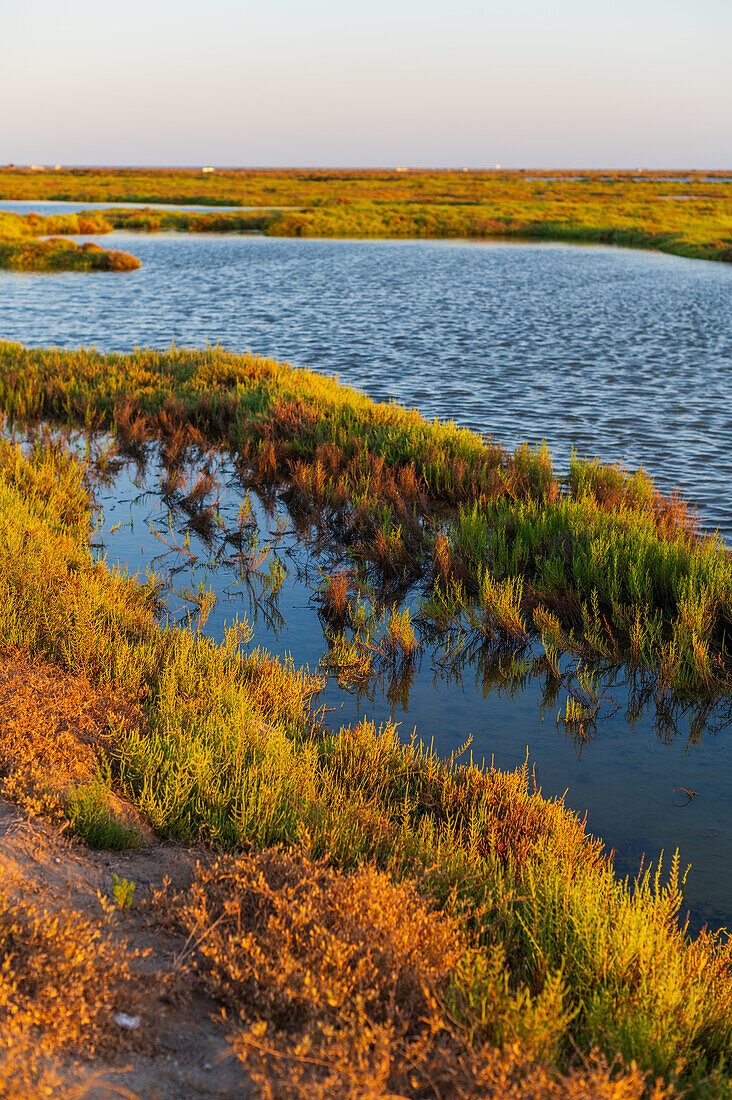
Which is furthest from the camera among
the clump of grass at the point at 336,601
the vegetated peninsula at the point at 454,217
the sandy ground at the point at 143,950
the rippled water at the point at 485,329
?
the vegetated peninsula at the point at 454,217

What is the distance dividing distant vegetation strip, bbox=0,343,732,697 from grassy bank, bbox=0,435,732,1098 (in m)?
2.28

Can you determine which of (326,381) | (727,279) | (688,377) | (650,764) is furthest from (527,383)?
(727,279)

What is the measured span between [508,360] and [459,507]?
38.2 ft

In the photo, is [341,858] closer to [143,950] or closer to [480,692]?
[143,950]

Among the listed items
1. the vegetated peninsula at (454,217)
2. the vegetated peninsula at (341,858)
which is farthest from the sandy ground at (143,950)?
the vegetated peninsula at (454,217)

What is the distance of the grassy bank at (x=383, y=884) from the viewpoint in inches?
100.0

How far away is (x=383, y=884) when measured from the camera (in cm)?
307

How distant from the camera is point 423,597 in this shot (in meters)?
8.05

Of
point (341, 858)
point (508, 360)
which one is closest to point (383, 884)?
point (341, 858)

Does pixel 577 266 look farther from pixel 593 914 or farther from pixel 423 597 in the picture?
pixel 593 914

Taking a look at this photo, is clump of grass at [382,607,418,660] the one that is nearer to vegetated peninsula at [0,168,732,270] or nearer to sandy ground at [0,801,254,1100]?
sandy ground at [0,801,254,1100]

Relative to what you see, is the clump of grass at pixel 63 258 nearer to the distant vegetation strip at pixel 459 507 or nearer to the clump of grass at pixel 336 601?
the distant vegetation strip at pixel 459 507

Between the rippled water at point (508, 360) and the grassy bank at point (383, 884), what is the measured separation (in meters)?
0.68

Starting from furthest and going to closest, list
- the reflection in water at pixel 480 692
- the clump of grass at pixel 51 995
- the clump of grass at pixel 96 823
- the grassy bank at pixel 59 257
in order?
the grassy bank at pixel 59 257, the reflection in water at pixel 480 692, the clump of grass at pixel 96 823, the clump of grass at pixel 51 995
